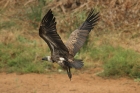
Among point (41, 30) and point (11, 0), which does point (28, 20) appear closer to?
point (11, 0)

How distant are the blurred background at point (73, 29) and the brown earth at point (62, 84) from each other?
0.25 meters

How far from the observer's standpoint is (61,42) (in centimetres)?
593

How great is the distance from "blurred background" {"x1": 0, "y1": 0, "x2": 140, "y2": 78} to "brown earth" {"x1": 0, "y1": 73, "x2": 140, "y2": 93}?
0.25 metres

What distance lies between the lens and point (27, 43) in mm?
9562

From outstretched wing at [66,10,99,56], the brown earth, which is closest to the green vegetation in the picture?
the brown earth

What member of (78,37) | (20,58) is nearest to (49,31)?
(78,37)

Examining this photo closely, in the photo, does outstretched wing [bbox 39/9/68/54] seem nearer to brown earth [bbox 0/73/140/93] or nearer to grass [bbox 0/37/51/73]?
brown earth [bbox 0/73/140/93]

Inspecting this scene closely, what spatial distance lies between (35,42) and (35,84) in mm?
2350

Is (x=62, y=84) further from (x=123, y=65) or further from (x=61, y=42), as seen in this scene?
(x=61, y=42)

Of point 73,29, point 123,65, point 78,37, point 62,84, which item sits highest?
point 73,29

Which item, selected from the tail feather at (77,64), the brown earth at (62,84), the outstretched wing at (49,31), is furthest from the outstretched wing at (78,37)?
the brown earth at (62,84)

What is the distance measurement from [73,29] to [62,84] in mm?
2603

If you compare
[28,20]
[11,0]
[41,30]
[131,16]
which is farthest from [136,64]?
[11,0]

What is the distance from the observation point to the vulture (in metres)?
5.74
